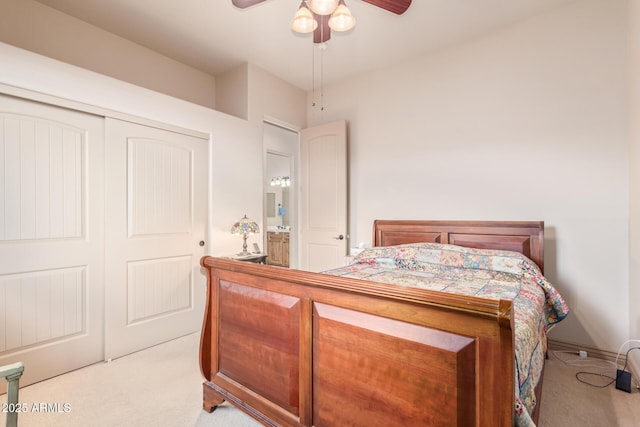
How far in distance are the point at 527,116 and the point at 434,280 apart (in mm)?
1802

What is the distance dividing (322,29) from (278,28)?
2.31 ft

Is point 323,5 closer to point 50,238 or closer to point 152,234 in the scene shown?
point 152,234

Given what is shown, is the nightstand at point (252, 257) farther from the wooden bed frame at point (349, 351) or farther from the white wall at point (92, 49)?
the white wall at point (92, 49)

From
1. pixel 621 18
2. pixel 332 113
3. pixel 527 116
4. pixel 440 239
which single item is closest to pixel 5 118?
pixel 332 113

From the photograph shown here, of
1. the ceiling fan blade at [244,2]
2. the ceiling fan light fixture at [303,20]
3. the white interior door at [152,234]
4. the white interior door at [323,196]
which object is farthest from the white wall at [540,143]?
the white interior door at [152,234]

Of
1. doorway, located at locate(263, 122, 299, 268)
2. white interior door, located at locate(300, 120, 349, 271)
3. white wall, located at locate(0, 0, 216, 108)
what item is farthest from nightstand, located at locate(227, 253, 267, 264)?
white wall, located at locate(0, 0, 216, 108)

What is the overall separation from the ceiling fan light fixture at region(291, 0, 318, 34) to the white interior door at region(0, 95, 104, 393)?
176 cm

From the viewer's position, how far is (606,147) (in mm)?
2361

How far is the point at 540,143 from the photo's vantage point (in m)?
2.62

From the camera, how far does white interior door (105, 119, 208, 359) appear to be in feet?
8.00

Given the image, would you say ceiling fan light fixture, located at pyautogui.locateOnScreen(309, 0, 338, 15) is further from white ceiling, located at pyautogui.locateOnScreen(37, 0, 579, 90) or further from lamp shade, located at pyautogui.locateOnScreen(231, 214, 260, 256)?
lamp shade, located at pyautogui.locateOnScreen(231, 214, 260, 256)

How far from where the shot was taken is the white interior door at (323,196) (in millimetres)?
3674

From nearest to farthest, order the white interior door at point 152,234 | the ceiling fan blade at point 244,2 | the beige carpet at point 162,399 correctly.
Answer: the beige carpet at point 162,399 < the ceiling fan blade at point 244,2 < the white interior door at point 152,234

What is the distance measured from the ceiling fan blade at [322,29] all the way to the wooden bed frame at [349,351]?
6.33ft
